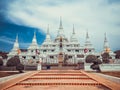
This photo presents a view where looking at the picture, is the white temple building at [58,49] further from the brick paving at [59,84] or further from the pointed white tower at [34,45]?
the brick paving at [59,84]

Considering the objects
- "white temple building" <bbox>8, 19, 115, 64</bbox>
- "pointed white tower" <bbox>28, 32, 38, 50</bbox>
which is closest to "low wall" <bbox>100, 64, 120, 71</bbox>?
"white temple building" <bbox>8, 19, 115, 64</bbox>

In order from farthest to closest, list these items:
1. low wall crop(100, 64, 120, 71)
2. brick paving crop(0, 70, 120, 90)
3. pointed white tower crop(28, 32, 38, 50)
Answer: pointed white tower crop(28, 32, 38, 50) < low wall crop(100, 64, 120, 71) < brick paving crop(0, 70, 120, 90)

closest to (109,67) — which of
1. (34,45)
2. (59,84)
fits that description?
(59,84)

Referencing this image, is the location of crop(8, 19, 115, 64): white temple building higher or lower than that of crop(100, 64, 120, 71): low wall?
higher

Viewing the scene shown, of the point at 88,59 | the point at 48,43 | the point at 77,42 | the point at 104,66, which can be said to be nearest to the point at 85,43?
the point at 77,42

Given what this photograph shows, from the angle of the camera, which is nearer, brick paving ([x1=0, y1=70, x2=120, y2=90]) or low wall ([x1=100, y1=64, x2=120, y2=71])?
brick paving ([x1=0, y1=70, x2=120, y2=90])

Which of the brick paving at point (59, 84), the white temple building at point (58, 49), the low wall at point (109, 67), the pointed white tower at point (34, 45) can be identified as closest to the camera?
the brick paving at point (59, 84)

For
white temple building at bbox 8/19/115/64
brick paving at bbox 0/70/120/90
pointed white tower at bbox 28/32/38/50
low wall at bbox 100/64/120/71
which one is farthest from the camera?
pointed white tower at bbox 28/32/38/50

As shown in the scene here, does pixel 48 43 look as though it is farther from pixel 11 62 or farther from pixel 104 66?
pixel 104 66

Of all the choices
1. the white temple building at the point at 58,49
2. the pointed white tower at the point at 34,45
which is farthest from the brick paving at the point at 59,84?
the pointed white tower at the point at 34,45

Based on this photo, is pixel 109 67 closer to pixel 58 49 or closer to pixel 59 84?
pixel 59 84

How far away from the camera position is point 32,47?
151ft

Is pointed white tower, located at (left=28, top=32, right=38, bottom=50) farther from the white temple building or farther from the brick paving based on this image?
the brick paving

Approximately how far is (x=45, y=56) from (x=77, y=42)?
30.9ft
